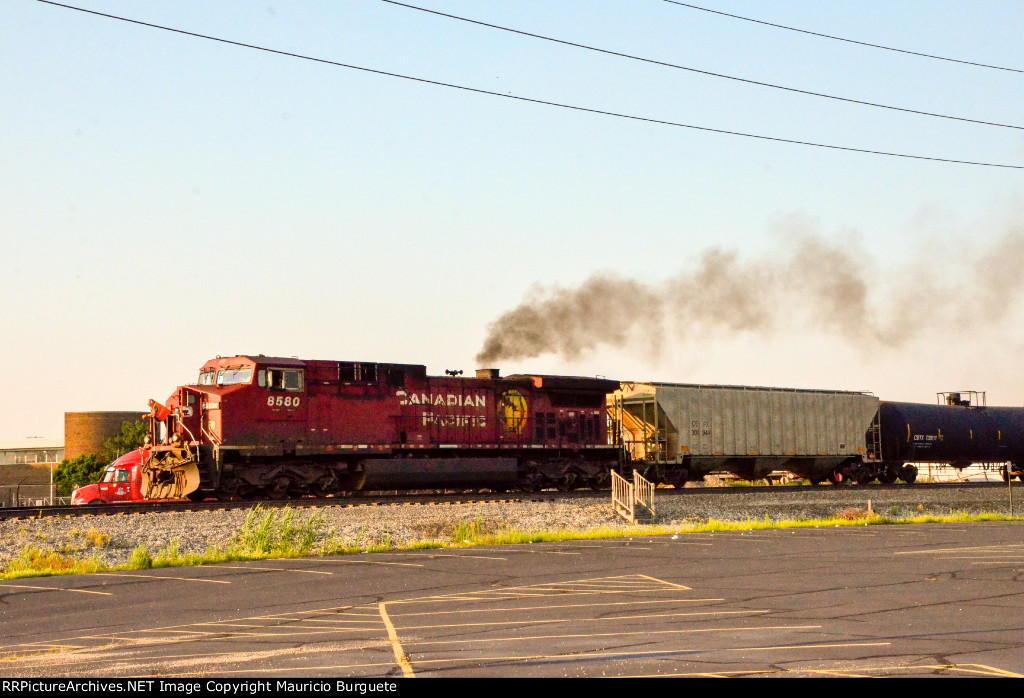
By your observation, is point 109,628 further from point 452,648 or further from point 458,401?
point 458,401

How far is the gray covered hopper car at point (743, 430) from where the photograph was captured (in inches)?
1321

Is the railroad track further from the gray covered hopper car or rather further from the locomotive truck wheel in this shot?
the gray covered hopper car

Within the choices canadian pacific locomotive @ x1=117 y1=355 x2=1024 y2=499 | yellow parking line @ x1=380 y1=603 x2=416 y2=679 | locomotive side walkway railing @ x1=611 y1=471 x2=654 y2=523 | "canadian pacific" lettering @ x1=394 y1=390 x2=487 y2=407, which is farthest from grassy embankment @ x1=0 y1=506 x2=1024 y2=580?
yellow parking line @ x1=380 y1=603 x2=416 y2=679

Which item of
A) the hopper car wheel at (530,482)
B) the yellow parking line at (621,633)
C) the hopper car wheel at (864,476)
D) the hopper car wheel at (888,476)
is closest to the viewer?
the yellow parking line at (621,633)

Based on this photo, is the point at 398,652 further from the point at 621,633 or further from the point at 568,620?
the point at 568,620

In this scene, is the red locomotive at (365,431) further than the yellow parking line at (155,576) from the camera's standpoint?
Yes

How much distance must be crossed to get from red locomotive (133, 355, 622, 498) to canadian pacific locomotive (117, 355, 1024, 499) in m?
0.04

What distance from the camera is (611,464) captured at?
32688 millimetres

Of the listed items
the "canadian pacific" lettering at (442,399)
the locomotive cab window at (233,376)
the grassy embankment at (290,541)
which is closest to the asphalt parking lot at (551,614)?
the grassy embankment at (290,541)

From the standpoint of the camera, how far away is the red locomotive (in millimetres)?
26062

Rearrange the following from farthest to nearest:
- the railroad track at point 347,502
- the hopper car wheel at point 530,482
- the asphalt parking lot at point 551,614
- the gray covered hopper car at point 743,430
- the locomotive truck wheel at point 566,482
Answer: the gray covered hopper car at point 743,430, the locomotive truck wheel at point 566,482, the hopper car wheel at point 530,482, the railroad track at point 347,502, the asphalt parking lot at point 551,614

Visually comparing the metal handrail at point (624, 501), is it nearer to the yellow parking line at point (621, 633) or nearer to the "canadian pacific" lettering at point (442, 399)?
the "canadian pacific" lettering at point (442, 399)

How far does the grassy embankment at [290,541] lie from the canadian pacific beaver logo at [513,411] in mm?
7147
